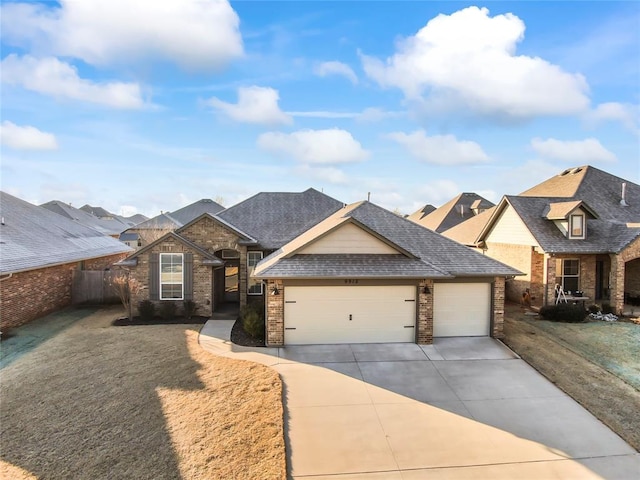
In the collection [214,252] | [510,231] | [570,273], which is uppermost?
[510,231]

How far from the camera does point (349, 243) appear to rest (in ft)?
40.5

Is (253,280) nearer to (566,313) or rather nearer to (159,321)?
(159,321)

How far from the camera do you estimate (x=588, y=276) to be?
17.3m

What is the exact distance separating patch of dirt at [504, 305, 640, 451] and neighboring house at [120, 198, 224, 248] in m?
23.0

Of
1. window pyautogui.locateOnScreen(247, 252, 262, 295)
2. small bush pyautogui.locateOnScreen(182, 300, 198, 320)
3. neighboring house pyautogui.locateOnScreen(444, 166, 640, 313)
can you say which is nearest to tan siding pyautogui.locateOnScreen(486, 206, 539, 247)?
neighboring house pyautogui.locateOnScreen(444, 166, 640, 313)

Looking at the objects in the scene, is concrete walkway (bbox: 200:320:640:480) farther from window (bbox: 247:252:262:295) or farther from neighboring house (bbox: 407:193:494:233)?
neighboring house (bbox: 407:193:494:233)

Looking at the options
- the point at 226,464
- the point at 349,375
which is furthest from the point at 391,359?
the point at 226,464

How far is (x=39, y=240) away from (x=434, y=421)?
59.8 feet

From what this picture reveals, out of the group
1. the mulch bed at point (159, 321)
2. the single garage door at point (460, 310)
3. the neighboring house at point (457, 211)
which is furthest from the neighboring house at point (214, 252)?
the neighboring house at point (457, 211)

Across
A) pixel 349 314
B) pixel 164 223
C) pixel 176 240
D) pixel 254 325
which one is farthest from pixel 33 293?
pixel 164 223

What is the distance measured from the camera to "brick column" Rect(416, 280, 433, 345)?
1164 centimetres

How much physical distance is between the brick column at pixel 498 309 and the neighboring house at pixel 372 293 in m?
0.03

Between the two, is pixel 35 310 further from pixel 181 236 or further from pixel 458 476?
pixel 458 476

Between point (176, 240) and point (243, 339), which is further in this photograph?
point (176, 240)
